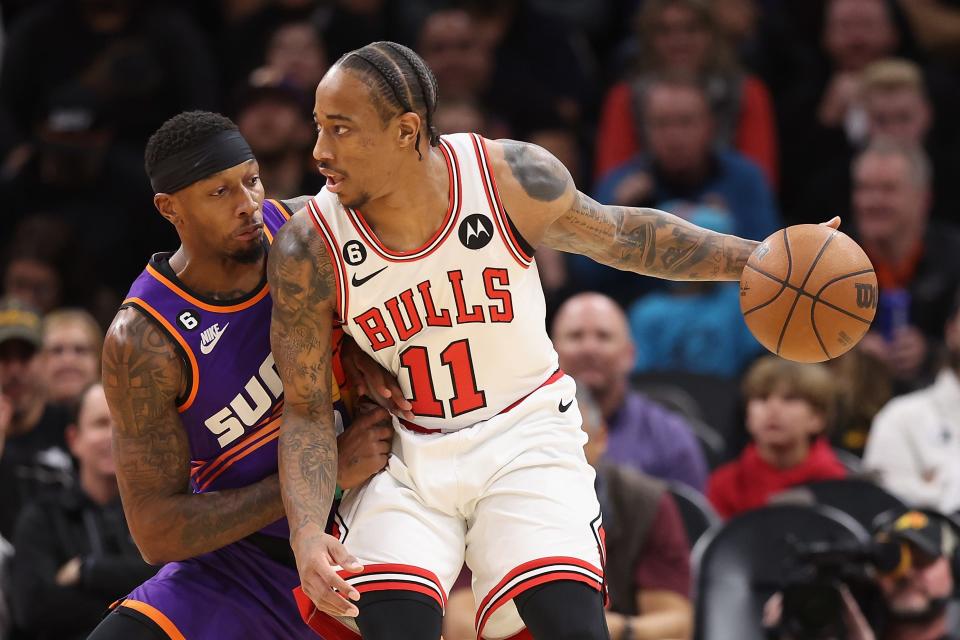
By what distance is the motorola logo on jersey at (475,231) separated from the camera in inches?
166

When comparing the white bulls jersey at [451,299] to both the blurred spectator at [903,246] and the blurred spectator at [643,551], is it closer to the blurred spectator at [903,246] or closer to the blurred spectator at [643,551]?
the blurred spectator at [643,551]

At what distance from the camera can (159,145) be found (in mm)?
4457

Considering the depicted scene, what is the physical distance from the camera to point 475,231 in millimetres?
4223

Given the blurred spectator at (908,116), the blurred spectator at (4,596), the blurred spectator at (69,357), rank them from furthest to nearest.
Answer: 1. the blurred spectator at (908,116)
2. the blurred spectator at (69,357)
3. the blurred spectator at (4,596)

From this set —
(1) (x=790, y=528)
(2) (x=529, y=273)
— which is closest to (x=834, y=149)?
(1) (x=790, y=528)

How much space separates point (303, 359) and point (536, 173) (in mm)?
825

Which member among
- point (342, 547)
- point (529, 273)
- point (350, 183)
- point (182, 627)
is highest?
point (350, 183)

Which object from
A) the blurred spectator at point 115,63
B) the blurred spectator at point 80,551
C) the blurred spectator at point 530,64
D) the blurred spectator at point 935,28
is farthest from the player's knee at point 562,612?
the blurred spectator at point 935,28

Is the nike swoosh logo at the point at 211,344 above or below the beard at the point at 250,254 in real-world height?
below

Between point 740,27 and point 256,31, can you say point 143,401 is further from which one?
point 740,27

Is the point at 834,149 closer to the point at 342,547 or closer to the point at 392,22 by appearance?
the point at 392,22

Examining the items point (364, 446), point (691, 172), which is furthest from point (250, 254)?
point (691, 172)

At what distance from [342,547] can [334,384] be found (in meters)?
0.68

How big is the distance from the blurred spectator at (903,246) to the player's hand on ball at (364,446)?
465 centimetres
